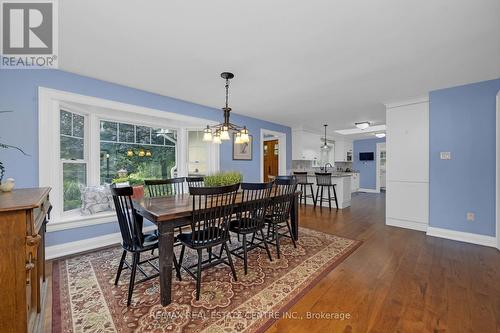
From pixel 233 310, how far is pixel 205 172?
10.2 feet

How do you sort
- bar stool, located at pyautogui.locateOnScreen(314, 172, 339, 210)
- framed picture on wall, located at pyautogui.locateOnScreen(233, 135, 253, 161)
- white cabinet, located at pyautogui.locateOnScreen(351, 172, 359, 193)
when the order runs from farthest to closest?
1. white cabinet, located at pyautogui.locateOnScreen(351, 172, 359, 193)
2. bar stool, located at pyautogui.locateOnScreen(314, 172, 339, 210)
3. framed picture on wall, located at pyautogui.locateOnScreen(233, 135, 253, 161)

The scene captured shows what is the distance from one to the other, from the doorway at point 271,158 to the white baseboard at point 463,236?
4015mm

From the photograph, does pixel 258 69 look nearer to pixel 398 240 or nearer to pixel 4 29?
pixel 4 29

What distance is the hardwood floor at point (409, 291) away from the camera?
5.14 ft

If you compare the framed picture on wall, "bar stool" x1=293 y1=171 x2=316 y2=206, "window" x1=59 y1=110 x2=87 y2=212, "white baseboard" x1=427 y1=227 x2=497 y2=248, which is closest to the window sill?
"window" x1=59 y1=110 x2=87 y2=212

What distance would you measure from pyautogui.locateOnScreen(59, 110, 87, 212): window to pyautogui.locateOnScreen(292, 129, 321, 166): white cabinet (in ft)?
17.4

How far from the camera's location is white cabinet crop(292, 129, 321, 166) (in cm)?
662

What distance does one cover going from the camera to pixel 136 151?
12.5 feet

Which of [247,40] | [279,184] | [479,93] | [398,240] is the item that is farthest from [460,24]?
[398,240]

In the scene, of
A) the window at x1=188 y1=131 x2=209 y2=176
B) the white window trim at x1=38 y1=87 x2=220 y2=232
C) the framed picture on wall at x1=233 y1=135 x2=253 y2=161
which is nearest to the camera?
the white window trim at x1=38 y1=87 x2=220 y2=232

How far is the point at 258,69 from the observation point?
2686mm

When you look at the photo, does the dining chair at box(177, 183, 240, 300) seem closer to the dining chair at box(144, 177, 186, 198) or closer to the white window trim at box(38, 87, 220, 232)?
the dining chair at box(144, 177, 186, 198)

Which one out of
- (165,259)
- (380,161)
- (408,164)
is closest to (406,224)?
(408,164)

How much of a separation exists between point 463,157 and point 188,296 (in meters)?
4.29
